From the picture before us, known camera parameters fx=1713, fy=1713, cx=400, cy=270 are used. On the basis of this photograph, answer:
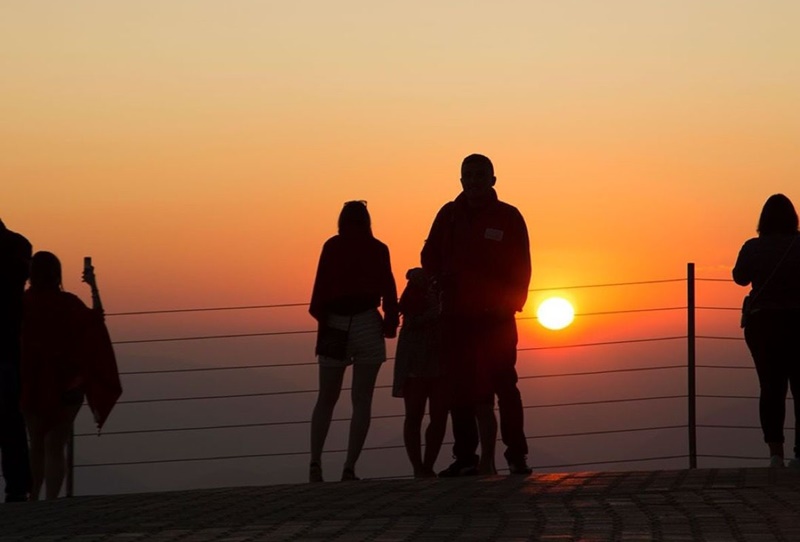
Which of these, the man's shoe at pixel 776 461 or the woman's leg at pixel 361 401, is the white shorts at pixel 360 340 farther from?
the man's shoe at pixel 776 461

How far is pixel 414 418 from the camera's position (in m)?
11.6

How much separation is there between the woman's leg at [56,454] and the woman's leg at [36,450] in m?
0.05

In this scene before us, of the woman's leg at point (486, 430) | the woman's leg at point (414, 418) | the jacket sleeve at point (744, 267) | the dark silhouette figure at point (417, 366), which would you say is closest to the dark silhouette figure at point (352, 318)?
the dark silhouette figure at point (417, 366)

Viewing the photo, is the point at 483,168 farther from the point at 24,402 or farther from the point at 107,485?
the point at 107,485

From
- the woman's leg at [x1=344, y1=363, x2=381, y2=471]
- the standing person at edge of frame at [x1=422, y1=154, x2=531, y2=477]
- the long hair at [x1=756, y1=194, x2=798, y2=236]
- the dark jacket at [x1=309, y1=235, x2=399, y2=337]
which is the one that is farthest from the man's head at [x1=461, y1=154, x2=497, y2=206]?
the long hair at [x1=756, y1=194, x2=798, y2=236]

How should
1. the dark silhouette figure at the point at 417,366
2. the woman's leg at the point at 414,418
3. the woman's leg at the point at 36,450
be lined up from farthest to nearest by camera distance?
1. the woman's leg at the point at 414,418
2. the dark silhouette figure at the point at 417,366
3. the woman's leg at the point at 36,450

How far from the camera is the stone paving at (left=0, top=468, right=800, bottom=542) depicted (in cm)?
657

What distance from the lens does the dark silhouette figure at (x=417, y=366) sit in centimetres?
1130

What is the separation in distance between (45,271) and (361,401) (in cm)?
213

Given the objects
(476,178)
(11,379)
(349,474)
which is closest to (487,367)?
(476,178)

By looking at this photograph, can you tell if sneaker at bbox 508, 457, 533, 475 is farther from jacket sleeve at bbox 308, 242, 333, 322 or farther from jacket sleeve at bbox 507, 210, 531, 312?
jacket sleeve at bbox 308, 242, 333, 322

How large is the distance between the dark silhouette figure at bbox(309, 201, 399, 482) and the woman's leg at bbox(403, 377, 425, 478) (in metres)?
0.53

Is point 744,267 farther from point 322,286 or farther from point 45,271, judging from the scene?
point 45,271

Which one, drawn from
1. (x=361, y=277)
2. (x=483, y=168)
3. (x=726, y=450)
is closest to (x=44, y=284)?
(x=361, y=277)
